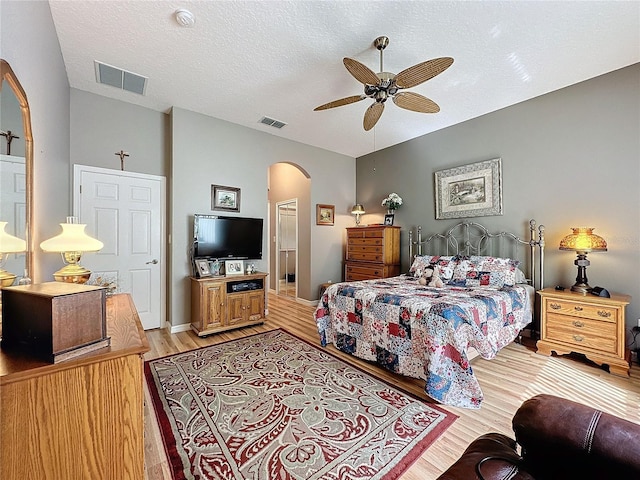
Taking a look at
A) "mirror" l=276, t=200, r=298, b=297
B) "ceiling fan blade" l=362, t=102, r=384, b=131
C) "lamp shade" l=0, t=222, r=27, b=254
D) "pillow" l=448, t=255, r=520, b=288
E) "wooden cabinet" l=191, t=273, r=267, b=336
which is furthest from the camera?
"mirror" l=276, t=200, r=298, b=297

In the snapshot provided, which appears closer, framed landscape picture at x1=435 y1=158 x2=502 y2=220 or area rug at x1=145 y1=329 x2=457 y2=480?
area rug at x1=145 y1=329 x2=457 y2=480

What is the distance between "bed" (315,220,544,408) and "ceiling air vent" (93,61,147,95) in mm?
3222

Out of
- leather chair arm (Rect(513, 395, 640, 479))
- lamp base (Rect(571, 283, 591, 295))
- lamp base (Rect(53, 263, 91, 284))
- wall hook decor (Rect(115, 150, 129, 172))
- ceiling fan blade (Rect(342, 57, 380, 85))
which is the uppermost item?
ceiling fan blade (Rect(342, 57, 380, 85))

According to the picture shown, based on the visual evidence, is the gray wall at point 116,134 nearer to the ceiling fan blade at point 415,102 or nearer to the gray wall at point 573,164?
the ceiling fan blade at point 415,102

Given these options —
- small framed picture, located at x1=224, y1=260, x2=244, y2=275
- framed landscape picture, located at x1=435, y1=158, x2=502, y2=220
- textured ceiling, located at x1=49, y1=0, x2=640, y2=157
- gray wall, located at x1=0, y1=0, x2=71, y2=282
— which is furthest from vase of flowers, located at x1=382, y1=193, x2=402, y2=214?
gray wall, located at x1=0, y1=0, x2=71, y2=282

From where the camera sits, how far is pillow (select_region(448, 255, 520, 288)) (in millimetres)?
3148

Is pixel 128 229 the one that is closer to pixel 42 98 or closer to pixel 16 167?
pixel 42 98

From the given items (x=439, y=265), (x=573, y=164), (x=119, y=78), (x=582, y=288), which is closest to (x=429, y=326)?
(x=439, y=265)

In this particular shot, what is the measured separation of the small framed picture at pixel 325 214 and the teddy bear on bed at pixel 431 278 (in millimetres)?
2275

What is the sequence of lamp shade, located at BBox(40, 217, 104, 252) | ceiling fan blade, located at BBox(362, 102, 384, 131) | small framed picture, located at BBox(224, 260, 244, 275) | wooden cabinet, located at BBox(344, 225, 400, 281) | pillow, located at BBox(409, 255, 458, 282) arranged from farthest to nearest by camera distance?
1. wooden cabinet, located at BBox(344, 225, 400, 281)
2. small framed picture, located at BBox(224, 260, 244, 275)
3. pillow, located at BBox(409, 255, 458, 282)
4. ceiling fan blade, located at BBox(362, 102, 384, 131)
5. lamp shade, located at BBox(40, 217, 104, 252)

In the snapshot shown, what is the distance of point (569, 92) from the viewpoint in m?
3.07

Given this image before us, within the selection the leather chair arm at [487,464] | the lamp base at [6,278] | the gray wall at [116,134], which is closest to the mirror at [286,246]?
the gray wall at [116,134]

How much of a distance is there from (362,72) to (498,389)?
288 centimetres

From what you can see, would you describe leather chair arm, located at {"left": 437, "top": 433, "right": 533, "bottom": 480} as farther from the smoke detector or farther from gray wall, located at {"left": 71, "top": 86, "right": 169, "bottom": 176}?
gray wall, located at {"left": 71, "top": 86, "right": 169, "bottom": 176}
